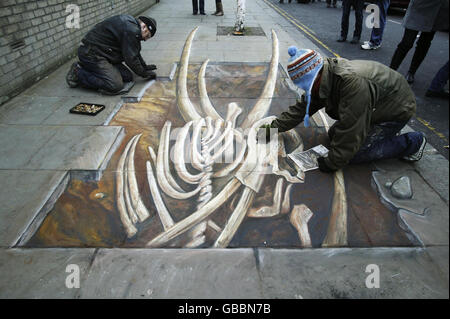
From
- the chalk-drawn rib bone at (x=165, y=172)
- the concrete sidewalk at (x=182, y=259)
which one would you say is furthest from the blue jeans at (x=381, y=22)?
the chalk-drawn rib bone at (x=165, y=172)

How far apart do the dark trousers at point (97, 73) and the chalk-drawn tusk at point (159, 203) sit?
6.68 feet

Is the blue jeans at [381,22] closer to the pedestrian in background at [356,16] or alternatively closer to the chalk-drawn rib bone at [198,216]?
the pedestrian in background at [356,16]

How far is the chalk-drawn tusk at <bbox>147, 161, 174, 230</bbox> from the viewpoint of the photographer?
220 cm

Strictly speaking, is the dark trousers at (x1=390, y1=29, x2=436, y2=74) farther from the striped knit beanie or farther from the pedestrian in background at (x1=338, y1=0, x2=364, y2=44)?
the striped knit beanie

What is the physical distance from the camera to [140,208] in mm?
2316

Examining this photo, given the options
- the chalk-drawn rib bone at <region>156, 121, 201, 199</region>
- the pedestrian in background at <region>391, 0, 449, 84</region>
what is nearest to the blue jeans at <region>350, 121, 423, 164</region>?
the chalk-drawn rib bone at <region>156, 121, 201, 199</region>

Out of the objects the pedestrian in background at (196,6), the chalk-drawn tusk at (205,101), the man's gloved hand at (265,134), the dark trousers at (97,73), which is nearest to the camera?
the man's gloved hand at (265,134)

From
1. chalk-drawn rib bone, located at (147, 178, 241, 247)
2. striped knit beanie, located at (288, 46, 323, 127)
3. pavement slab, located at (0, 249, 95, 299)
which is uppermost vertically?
striped knit beanie, located at (288, 46, 323, 127)

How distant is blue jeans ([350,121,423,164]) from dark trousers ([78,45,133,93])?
3520 millimetres

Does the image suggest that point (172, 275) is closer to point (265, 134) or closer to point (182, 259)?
point (182, 259)

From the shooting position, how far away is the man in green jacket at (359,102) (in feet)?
7.42

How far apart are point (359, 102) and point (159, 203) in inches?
75.4

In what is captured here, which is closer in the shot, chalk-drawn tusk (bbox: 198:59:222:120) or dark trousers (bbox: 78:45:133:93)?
chalk-drawn tusk (bbox: 198:59:222:120)
